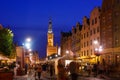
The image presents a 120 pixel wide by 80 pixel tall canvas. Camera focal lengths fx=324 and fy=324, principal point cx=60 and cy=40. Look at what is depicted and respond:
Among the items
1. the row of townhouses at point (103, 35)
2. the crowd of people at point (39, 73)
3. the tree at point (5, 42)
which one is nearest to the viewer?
the crowd of people at point (39, 73)

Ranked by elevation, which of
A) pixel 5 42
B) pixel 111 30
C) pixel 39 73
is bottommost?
pixel 39 73

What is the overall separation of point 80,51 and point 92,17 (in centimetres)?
1640

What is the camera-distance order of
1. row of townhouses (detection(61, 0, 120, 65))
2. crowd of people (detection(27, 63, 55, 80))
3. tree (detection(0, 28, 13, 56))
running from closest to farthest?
crowd of people (detection(27, 63, 55, 80)), tree (detection(0, 28, 13, 56)), row of townhouses (detection(61, 0, 120, 65))

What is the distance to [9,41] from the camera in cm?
7025

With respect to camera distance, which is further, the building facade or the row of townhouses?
the row of townhouses

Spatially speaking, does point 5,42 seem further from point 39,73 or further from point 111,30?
point 39,73

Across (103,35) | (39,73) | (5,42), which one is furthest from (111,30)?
(39,73)

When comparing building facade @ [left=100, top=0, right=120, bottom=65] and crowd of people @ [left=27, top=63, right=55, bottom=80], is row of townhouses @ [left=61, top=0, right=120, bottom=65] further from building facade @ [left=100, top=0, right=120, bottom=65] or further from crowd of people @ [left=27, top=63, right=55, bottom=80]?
crowd of people @ [left=27, top=63, right=55, bottom=80]

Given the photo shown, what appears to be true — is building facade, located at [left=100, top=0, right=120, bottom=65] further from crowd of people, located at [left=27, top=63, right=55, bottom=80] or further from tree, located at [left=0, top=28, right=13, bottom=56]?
tree, located at [left=0, top=28, right=13, bottom=56]

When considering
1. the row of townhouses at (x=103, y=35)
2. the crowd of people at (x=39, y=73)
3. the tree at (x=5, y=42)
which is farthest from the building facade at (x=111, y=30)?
the tree at (x=5, y=42)

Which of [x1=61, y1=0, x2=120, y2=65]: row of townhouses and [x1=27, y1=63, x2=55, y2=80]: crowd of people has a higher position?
[x1=61, y1=0, x2=120, y2=65]: row of townhouses

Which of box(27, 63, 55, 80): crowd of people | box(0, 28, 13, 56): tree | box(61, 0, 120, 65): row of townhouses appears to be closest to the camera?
box(27, 63, 55, 80): crowd of people

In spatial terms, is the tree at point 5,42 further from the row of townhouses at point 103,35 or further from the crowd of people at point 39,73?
the row of townhouses at point 103,35

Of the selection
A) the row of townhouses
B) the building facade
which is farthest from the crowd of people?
the building facade
